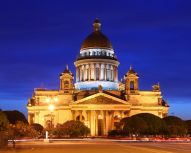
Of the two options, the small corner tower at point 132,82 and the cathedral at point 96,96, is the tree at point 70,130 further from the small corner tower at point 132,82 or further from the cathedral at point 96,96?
the small corner tower at point 132,82

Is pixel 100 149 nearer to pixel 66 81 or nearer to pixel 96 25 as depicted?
pixel 66 81

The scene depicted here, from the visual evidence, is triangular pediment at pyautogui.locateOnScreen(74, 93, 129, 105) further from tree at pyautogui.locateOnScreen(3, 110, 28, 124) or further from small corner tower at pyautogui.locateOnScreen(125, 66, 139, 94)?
tree at pyautogui.locateOnScreen(3, 110, 28, 124)

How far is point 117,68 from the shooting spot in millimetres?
152625

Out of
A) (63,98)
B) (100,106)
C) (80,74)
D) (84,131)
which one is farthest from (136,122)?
(80,74)

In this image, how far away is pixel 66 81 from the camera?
137m

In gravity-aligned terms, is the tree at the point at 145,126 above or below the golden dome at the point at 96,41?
below

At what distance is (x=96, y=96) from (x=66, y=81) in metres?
12.5

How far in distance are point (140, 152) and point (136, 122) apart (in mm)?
58465

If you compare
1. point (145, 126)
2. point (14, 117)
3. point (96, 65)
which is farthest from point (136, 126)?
point (96, 65)

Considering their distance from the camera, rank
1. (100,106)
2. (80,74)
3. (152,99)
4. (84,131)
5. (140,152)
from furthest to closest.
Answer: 1. (80,74)
2. (152,99)
3. (100,106)
4. (84,131)
5. (140,152)

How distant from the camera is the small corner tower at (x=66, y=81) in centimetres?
13612

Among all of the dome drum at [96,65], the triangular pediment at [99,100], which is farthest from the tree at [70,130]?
the dome drum at [96,65]

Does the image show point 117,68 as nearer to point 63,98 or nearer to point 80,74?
point 80,74

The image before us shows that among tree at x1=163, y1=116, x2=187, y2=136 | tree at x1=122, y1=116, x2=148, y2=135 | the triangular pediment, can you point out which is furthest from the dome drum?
tree at x1=122, y1=116, x2=148, y2=135
